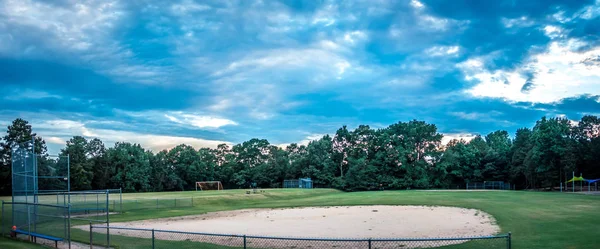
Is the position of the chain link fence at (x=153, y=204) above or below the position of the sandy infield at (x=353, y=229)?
below

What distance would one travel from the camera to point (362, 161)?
9375 cm

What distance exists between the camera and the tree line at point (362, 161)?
75.9 metres

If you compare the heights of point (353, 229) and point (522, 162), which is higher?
point (353, 229)

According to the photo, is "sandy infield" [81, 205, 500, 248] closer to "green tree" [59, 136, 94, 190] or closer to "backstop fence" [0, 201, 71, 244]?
"backstop fence" [0, 201, 71, 244]

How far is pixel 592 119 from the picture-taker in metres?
81.9

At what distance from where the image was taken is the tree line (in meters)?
75.9

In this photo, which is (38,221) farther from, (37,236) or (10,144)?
(10,144)

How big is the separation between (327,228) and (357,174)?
69029 millimetres

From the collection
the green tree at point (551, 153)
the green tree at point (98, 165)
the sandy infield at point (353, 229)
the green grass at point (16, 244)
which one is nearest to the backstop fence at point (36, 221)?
the green grass at point (16, 244)

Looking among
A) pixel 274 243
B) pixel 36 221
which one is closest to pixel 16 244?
pixel 36 221

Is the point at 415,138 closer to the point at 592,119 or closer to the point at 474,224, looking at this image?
the point at 592,119

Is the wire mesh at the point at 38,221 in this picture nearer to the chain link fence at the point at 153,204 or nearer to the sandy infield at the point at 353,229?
the sandy infield at the point at 353,229

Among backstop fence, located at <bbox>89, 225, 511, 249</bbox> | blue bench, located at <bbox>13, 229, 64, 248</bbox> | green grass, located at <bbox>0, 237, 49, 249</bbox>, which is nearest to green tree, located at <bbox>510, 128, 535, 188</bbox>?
backstop fence, located at <bbox>89, 225, 511, 249</bbox>

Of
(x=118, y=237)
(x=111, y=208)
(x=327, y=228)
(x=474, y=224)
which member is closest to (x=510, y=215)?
(x=474, y=224)
